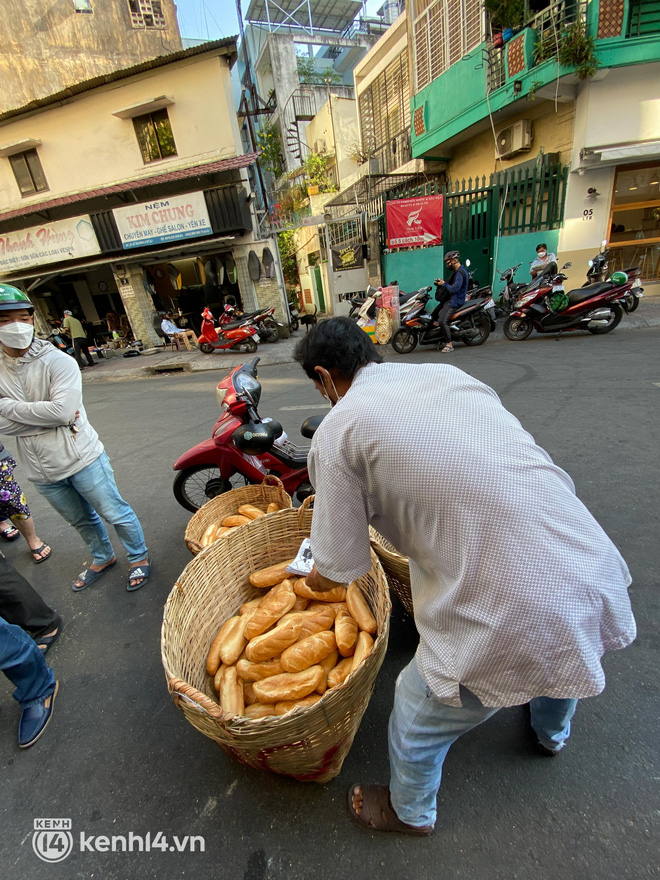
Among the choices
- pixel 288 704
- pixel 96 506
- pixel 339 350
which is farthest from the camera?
pixel 96 506

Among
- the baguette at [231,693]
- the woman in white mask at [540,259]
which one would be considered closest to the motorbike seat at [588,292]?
the woman in white mask at [540,259]

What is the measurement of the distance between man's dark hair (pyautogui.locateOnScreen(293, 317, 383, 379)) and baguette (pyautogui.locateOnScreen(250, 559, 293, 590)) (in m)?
1.19

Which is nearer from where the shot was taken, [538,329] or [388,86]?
[538,329]

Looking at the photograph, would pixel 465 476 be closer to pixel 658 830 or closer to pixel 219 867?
pixel 658 830

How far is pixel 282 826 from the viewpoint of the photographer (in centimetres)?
139

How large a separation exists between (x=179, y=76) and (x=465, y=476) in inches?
578

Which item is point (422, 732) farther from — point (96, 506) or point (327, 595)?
point (96, 506)

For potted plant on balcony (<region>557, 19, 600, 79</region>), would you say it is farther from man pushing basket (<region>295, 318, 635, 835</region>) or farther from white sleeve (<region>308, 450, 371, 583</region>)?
white sleeve (<region>308, 450, 371, 583</region>)

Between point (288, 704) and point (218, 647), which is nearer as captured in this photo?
point (288, 704)

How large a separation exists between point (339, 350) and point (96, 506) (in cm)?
206

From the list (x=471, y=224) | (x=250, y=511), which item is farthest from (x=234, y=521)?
(x=471, y=224)

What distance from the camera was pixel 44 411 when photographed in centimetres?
217

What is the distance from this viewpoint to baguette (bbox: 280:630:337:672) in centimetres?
155

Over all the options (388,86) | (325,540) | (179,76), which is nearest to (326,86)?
(388,86)
